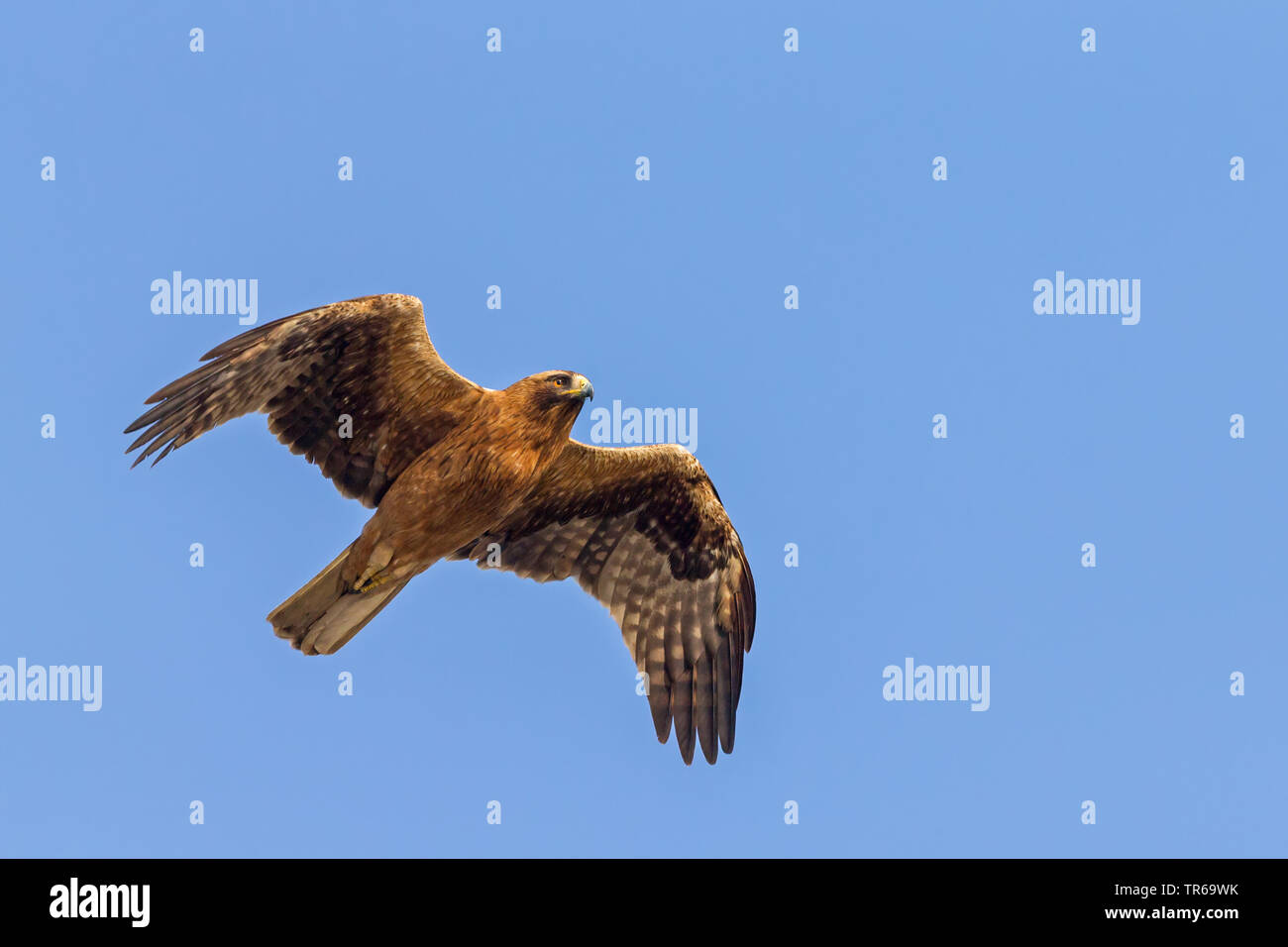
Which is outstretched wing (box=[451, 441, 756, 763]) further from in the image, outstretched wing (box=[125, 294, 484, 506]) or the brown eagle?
outstretched wing (box=[125, 294, 484, 506])

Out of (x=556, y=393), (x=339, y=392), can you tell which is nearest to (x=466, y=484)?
(x=556, y=393)

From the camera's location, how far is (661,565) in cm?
1647

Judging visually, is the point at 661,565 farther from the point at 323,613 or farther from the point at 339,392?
the point at 339,392

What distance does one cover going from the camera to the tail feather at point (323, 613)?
14.1m

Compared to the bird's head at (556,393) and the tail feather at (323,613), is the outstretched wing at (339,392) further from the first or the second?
the tail feather at (323,613)

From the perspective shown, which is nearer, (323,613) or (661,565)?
(323,613)

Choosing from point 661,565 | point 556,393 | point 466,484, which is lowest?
point 661,565

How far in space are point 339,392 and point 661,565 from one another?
415 cm

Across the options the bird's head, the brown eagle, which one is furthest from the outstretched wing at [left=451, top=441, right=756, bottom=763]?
the bird's head

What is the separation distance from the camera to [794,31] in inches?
654

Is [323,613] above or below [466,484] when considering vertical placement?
below
